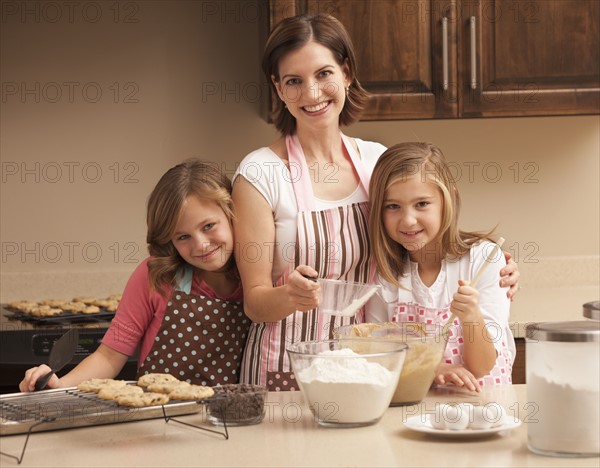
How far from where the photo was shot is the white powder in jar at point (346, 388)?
4.11 feet

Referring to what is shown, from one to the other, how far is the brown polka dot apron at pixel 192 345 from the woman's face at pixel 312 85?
0.43 metres

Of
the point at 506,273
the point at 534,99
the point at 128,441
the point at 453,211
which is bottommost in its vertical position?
the point at 128,441

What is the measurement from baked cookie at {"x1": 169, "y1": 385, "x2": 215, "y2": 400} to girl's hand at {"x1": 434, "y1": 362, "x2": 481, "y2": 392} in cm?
43

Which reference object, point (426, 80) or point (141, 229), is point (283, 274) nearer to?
point (426, 80)

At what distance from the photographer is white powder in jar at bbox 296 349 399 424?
1252 mm

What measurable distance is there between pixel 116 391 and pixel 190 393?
10 centimetres

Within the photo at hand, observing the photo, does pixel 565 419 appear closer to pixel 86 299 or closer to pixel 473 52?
pixel 473 52

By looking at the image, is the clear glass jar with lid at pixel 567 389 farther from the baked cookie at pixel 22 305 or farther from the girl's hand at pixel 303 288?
the baked cookie at pixel 22 305

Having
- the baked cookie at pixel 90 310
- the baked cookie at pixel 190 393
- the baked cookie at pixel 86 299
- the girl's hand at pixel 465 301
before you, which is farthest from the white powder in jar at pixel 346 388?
the baked cookie at pixel 86 299

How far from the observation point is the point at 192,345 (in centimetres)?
183

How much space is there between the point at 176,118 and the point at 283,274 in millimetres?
1167

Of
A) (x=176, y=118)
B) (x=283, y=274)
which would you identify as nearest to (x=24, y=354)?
(x=283, y=274)

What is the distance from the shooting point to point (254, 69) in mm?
2859

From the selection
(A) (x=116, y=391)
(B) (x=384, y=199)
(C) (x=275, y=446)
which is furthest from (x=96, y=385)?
(B) (x=384, y=199)
